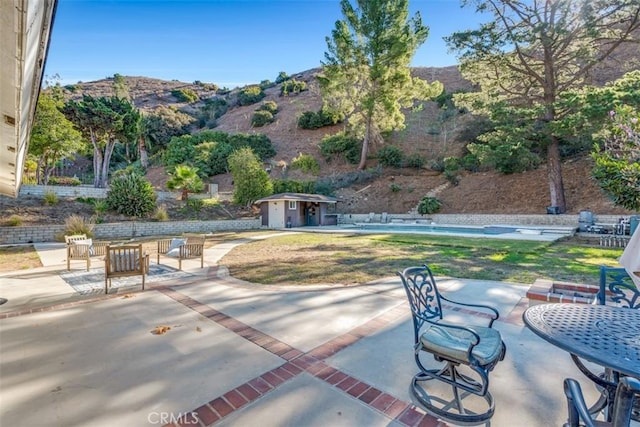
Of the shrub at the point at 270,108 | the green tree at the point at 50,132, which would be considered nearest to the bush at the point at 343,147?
the shrub at the point at 270,108

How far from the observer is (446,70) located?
52.5 m

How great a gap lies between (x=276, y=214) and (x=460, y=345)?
62.8ft

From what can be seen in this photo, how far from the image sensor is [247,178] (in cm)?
2078

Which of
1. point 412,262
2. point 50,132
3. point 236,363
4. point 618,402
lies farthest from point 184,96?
point 618,402

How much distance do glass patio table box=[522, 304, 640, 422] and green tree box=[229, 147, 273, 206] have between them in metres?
20.0

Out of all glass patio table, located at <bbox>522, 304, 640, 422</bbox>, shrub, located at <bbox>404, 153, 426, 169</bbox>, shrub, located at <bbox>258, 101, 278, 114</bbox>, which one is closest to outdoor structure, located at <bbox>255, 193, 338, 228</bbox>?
shrub, located at <bbox>404, 153, 426, 169</bbox>

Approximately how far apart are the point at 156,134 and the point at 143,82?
44.0 metres

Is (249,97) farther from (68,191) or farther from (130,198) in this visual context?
(130,198)

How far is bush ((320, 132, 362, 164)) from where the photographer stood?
31.2m

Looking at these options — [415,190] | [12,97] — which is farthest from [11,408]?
[415,190]

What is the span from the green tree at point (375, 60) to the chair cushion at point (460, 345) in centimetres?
2539

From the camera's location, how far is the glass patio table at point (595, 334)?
1.50 meters

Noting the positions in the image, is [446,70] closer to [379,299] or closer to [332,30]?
[332,30]

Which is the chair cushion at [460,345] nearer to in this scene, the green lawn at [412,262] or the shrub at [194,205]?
the green lawn at [412,262]
